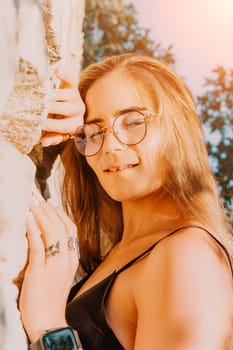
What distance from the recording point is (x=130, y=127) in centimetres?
124

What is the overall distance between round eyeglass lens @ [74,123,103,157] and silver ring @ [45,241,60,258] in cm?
26

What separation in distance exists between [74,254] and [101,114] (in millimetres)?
289

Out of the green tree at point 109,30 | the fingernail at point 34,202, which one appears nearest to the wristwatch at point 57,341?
the fingernail at point 34,202

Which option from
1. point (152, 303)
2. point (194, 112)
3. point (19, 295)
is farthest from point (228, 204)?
point (19, 295)

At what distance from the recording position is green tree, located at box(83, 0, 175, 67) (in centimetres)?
199

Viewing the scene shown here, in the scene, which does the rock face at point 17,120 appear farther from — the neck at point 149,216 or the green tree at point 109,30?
the green tree at point 109,30

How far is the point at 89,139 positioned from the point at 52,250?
0.28 meters

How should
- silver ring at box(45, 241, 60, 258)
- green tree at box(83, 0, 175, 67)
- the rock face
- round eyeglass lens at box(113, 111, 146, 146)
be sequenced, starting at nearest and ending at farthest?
1. the rock face
2. silver ring at box(45, 241, 60, 258)
3. round eyeglass lens at box(113, 111, 146, 146)
4. green tree at box(83, 0, 175, 67)

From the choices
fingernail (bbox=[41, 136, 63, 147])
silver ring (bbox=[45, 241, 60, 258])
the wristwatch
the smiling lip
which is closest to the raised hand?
fingernail (bbox=[41, 136, 63, 147])

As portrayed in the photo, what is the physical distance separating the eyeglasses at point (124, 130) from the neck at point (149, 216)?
14 cm

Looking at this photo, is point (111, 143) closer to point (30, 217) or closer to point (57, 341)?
point (30, 217)

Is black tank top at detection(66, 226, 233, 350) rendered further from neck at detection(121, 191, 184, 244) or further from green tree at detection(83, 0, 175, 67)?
green tree at detection(83, 0, 175, 67)

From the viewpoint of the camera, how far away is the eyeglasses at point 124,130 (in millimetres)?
1240

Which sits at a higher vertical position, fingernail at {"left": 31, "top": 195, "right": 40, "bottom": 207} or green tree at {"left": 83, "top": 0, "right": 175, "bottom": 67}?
green tree at {"left": 83, "top": 0, "right": 175, "bottom": 67}
